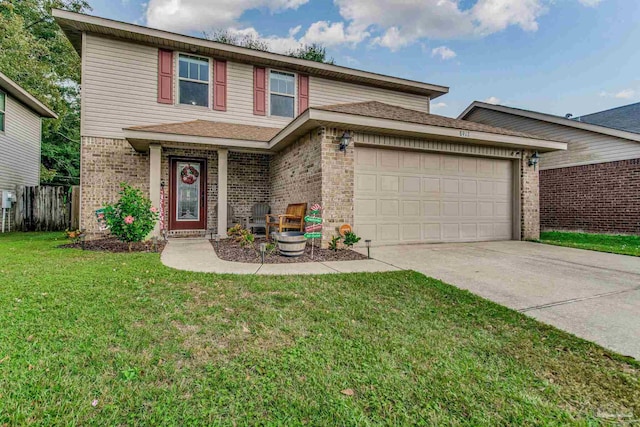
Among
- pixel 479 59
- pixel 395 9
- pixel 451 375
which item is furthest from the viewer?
pixel 479 59

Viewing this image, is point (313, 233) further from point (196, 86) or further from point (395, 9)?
point (395, 9)

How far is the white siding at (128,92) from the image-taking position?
A: 8039 millimetres

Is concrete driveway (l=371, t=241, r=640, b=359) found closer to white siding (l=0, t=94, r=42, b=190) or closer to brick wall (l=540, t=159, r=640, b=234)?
brick wall (l=540, t=159, r=640, b=234)

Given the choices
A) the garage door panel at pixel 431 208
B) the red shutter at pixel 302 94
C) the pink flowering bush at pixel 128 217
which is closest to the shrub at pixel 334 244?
the garage door panel at pixel 431 208

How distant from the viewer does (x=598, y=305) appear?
3.05 m

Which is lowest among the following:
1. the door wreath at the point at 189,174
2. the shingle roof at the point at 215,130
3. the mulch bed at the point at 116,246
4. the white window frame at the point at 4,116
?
the mulch bed at the point at 116,246

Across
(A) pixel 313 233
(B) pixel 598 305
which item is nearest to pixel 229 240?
(A) pixel 313 233

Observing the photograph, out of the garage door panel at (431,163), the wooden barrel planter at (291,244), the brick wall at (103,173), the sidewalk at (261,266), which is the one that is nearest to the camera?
the sidewalk at (261,266)

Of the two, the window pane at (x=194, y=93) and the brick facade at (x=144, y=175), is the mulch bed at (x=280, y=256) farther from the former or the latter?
the window pane at (x=194, y=93)

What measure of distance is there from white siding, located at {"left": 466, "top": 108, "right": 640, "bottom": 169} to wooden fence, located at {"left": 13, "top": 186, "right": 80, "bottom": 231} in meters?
16.9

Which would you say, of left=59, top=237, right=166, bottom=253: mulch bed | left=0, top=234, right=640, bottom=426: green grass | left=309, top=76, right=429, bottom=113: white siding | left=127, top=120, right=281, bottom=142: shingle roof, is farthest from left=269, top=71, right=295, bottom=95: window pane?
left=0, top=234, right=640, bottom=426: green grass

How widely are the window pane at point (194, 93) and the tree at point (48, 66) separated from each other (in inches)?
360

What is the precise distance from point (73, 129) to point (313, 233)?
19491mm

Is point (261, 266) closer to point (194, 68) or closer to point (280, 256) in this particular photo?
point (280, 256)
